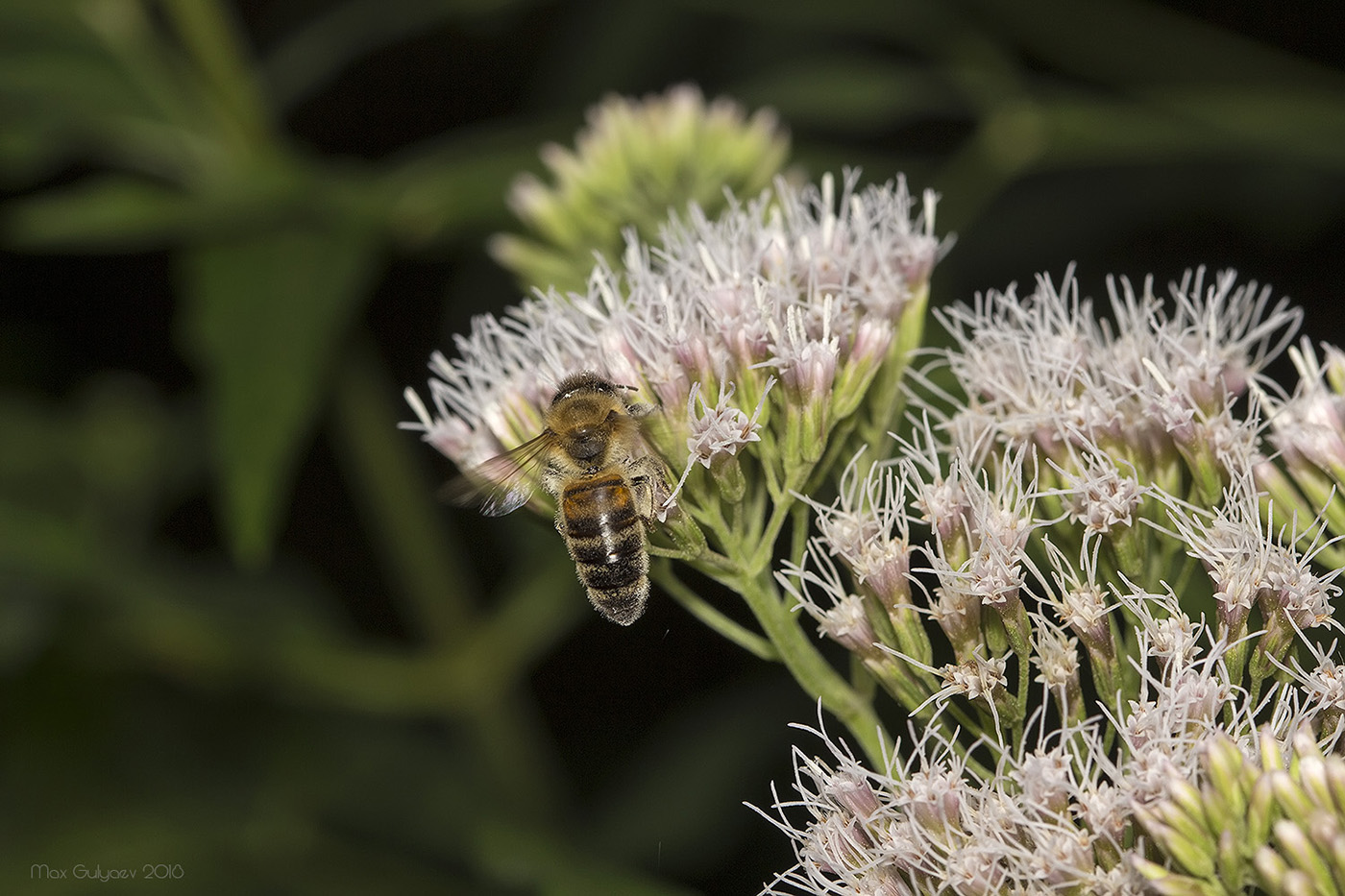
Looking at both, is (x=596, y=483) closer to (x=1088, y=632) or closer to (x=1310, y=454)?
(x=1088, y=632)

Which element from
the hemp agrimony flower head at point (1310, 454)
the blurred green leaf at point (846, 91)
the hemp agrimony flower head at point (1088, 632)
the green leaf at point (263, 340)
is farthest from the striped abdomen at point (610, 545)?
the blurred green leaf at point (846, 91)

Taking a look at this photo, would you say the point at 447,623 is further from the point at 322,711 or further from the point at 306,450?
the point at 306,450

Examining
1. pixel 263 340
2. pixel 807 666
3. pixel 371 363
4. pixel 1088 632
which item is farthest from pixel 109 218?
pixel 1088 632

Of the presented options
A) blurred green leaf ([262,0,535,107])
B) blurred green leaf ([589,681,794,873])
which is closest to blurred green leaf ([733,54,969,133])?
blurred green leaf ([262,0,535,107])

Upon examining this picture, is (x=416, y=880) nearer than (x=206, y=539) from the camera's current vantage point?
Yes

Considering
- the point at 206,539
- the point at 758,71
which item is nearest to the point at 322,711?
the point at 206,539
